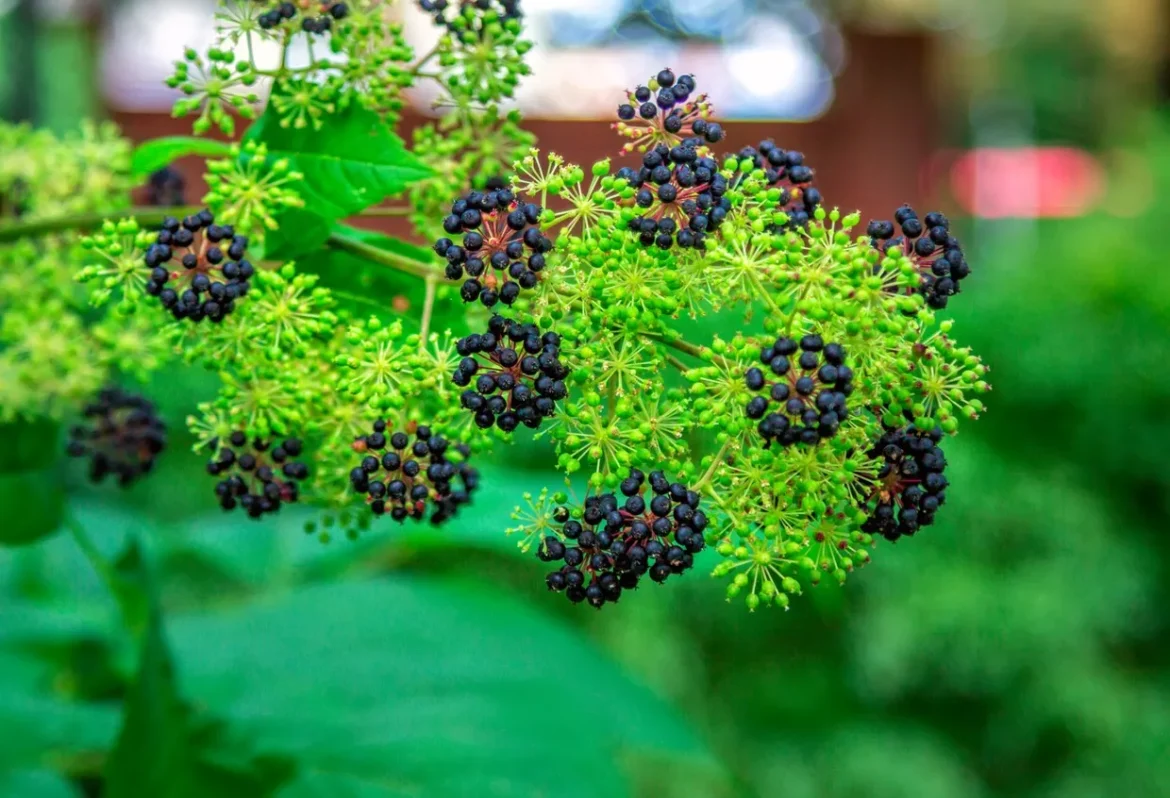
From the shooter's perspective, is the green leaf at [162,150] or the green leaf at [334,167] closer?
the green leaf at [334,167]

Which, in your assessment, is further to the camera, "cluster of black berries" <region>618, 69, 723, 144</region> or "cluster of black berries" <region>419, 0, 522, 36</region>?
"cluster of black berries" <region>419, 0, 522, 36</region>

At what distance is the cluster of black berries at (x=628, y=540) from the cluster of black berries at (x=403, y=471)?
14 cm

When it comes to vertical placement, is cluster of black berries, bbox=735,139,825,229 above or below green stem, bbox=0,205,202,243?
above

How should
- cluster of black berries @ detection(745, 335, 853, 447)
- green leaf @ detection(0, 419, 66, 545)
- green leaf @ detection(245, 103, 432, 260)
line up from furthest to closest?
green leaf @ detection(0, 419, 66, 545), green leaf @ detection(245, 103, 432, 260), cluster of black berries @ detection(745, 335, 853, 447)

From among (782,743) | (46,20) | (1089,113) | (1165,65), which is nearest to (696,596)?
(782,743)

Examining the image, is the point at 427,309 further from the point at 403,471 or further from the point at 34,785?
the point at 34,785

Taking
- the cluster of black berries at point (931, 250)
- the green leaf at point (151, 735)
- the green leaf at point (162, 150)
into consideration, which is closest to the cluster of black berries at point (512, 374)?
the cluster of black berries at point (931, 250)

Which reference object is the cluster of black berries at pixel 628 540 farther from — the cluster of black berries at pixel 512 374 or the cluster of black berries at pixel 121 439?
the cluster of black berries at pixel 121 439

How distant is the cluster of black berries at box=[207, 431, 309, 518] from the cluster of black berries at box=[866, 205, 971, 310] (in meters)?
0.66

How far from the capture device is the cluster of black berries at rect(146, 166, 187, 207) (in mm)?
1601

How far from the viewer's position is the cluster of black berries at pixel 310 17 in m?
1.20

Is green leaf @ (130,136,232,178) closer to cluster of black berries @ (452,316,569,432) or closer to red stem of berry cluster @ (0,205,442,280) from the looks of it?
red stem of berry cluster @ (0,205,442,280)

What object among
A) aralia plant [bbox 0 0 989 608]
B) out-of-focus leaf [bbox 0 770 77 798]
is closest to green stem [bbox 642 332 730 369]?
aralia plant [bbox 0 0 989 608]

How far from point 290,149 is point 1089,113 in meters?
18.4
